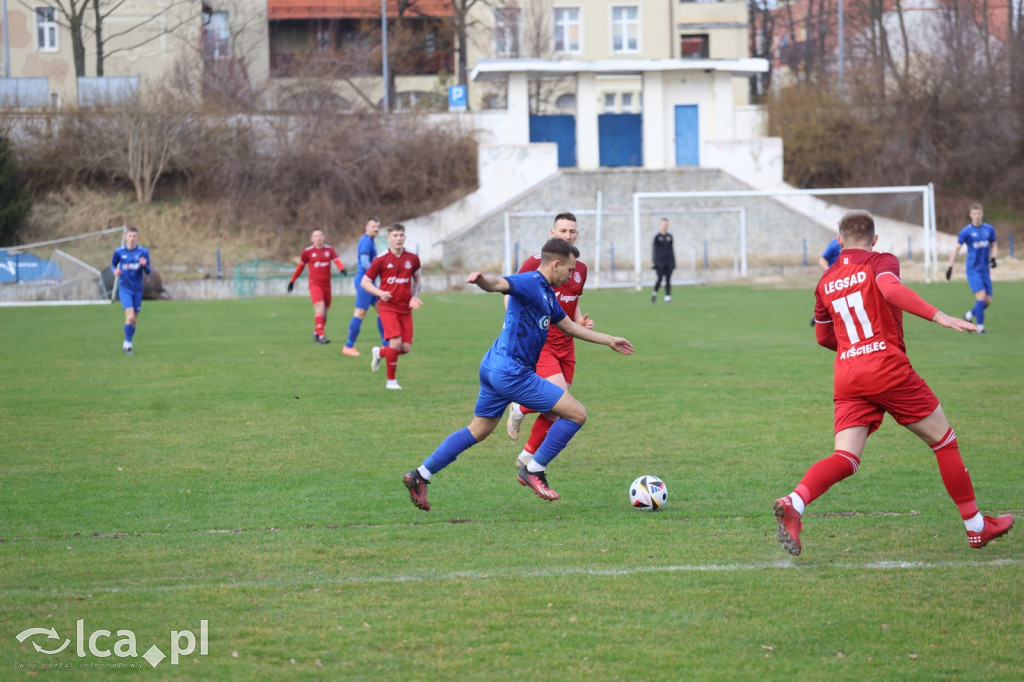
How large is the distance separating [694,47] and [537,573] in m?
54.5

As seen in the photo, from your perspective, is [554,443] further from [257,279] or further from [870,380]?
[257,279]

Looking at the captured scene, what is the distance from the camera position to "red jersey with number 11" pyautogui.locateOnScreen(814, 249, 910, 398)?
17.8 feet

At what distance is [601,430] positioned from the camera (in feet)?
31.5

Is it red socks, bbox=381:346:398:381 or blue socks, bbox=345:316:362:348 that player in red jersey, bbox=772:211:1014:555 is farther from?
blue socks, bbox=345:316:362:348

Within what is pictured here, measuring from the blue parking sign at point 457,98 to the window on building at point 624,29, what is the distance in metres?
12.2

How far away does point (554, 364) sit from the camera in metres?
8.24

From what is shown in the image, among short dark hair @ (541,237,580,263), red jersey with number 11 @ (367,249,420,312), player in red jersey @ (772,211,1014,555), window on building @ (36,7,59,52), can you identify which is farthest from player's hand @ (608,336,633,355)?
window on building @ (36,7,59,52)

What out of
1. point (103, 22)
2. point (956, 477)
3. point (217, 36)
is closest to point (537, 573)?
point (956, 477)

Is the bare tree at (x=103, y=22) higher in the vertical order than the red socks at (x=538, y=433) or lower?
higher

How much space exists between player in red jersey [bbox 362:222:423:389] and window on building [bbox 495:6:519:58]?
40.5 meters

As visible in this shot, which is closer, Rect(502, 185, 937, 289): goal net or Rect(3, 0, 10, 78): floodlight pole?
Rect(502, 185, 937, 289): goal net

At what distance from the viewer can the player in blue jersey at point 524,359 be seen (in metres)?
6.46

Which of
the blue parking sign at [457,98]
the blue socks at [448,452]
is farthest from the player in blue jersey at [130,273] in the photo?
the blue parking sign at [457,98]

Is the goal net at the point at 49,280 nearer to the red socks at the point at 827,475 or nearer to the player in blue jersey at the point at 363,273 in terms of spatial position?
the player in blue jersey at the point at 363,273
